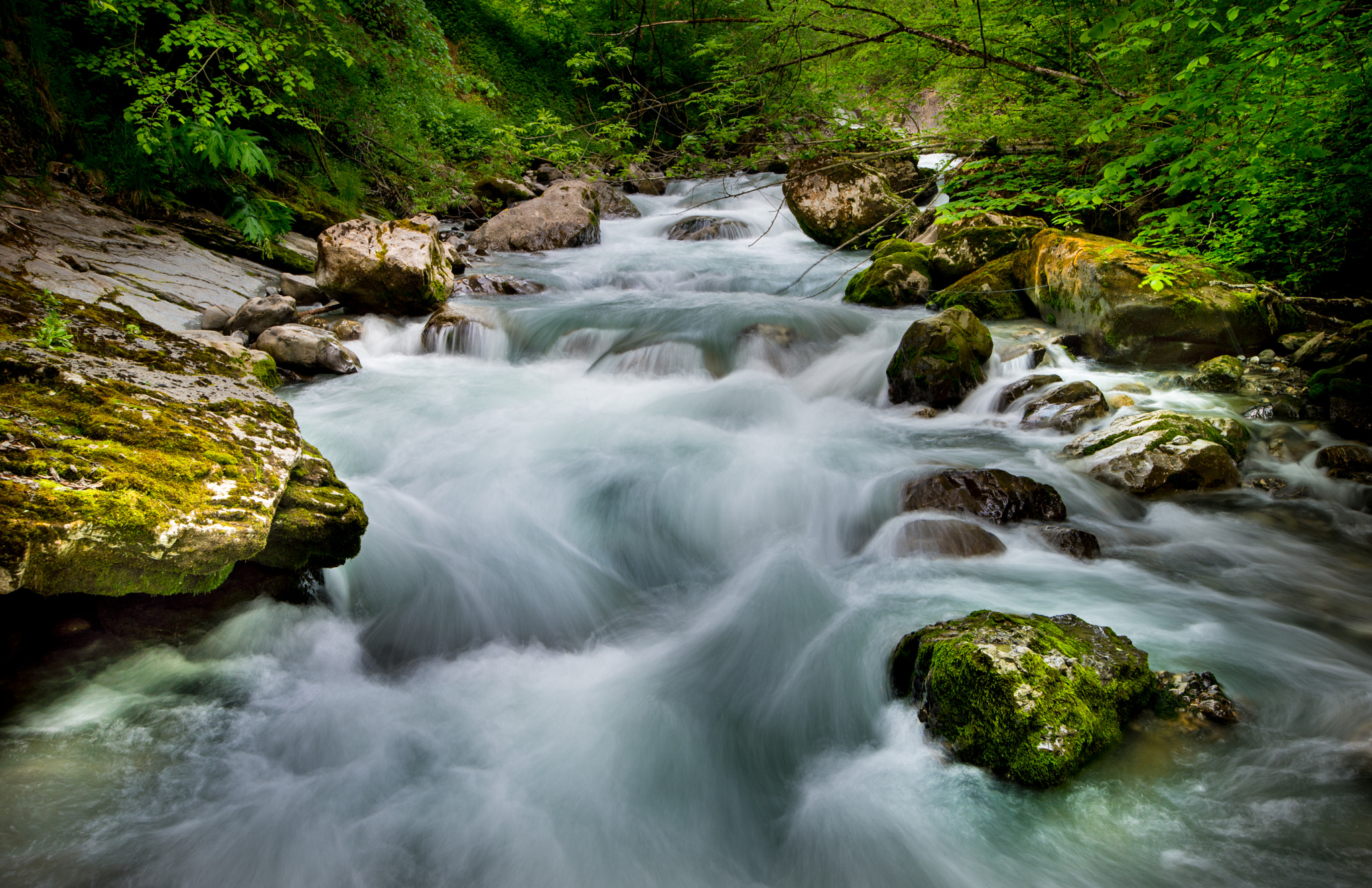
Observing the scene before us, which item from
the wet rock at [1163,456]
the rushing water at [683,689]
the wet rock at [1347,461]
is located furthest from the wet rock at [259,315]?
the wet rock at [1347,461]

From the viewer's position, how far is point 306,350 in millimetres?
6680

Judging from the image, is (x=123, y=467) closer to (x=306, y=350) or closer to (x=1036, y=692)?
(x=1036, y=692)

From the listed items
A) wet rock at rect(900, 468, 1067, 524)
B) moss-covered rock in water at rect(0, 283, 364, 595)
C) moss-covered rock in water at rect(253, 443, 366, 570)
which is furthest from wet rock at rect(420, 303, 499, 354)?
wet rock at rect(900, 468, 1067, 524)

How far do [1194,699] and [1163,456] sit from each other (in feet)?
9.25

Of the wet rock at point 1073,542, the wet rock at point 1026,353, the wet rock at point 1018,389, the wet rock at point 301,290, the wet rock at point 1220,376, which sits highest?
the wet rock at point 1220,376

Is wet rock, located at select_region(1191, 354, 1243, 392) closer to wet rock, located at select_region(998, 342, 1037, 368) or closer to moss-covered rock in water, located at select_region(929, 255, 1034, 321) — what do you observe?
wet rock, located at select_region(998, 342, 1037, 368)

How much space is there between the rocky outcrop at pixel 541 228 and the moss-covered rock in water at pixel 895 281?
6.50 metres

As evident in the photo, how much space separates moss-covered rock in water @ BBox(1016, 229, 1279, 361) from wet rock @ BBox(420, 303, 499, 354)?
22.9 ft

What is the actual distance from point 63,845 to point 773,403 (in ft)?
18.9

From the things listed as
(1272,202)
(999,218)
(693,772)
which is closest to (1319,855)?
(693,772)

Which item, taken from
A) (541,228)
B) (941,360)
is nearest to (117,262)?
(541,228)

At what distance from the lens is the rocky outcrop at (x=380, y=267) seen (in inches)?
310

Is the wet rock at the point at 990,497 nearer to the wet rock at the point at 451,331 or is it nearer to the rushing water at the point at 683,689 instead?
the rushing water at the point at 683,689

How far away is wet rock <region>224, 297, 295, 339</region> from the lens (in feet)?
21.8
